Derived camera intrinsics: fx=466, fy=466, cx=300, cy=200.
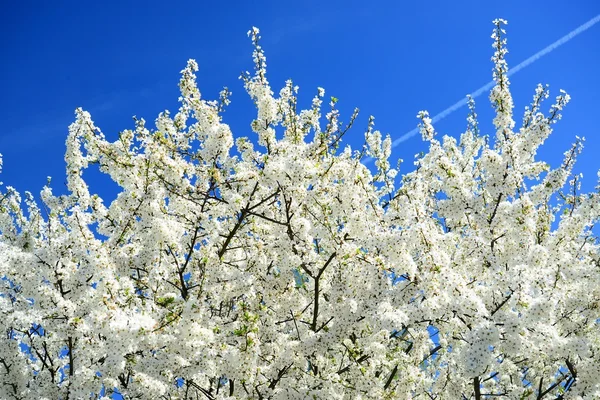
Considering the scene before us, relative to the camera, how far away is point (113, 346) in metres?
6.18

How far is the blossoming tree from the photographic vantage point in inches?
276

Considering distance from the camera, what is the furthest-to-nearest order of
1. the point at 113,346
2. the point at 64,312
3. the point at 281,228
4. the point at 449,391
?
the point at 449,391 → the point at 281,228 → the point at 64,312 → the point at 113,346

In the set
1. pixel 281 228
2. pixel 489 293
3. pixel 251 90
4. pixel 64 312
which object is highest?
pixel 251 90

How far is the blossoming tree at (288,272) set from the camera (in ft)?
23.0

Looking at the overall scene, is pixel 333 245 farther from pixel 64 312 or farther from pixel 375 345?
pixel 64 312

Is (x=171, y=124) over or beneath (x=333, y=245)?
over

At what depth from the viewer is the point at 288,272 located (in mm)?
9008

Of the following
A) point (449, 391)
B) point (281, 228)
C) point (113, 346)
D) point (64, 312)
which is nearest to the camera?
point (113, 346)

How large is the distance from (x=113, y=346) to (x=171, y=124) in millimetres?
5463

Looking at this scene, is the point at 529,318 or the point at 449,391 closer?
the point at 529,318

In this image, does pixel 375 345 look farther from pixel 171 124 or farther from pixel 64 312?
pixel 171 124

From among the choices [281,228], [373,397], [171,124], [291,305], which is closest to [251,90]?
[171,124]

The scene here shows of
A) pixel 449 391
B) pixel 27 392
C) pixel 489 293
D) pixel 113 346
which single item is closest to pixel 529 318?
pixel 489 293

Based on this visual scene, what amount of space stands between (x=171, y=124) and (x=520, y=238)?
7.43m
